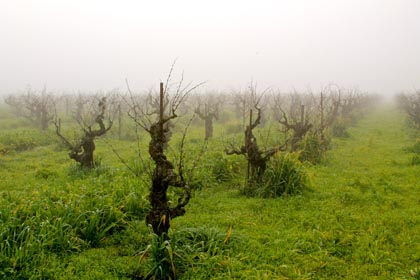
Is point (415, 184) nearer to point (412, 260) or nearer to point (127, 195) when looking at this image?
point (412, 260)

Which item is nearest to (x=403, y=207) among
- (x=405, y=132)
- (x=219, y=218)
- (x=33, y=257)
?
(x=219, y=218)

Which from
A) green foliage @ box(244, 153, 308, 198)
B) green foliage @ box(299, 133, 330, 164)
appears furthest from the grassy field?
green foliage @ box(299, 133, 330, 164)

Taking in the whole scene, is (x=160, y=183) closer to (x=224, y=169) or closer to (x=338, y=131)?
(x=224, y=169)

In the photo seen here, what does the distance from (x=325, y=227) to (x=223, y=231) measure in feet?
5.78

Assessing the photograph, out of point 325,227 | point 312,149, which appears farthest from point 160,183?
point 312,149

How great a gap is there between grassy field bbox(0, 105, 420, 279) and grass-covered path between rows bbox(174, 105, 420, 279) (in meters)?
0.02

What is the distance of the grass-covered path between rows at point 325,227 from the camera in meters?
4.91

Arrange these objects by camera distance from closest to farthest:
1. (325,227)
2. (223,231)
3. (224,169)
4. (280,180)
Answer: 1. (223,231)
2. (325,227)
3. (280,180)
4. (224,169)

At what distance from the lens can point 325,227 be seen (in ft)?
20.4

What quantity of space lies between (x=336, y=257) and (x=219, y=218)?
215 centimetres

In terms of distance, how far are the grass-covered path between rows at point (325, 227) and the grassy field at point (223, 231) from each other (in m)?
0.02

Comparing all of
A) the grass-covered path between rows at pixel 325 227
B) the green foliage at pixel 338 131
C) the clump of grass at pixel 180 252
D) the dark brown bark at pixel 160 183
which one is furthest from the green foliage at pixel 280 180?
the green foliage at pixel 338 131

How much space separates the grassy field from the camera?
481cm

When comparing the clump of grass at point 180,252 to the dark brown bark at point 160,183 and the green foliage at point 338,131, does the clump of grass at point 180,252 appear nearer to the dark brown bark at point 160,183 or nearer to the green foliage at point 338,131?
the dark brown bark at point 160,183
